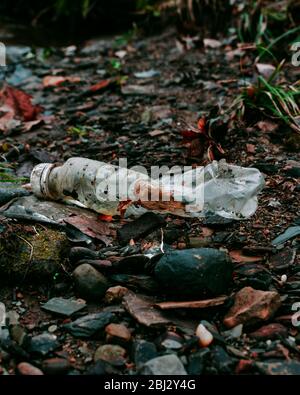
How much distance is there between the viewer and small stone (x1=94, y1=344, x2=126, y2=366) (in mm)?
1790

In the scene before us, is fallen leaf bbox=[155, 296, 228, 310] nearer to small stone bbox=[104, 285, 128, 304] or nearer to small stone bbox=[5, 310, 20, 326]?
small stone bbox=[104, 285, 128, 304]

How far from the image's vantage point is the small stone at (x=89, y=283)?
2072 mm

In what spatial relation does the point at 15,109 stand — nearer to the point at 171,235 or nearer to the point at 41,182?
the point at 41,182

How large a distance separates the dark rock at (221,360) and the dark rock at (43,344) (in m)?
0.53

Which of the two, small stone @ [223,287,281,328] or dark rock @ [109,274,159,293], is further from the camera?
dark rock @ [109,274,159,293]

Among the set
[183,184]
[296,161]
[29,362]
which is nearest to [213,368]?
A: [29,362]

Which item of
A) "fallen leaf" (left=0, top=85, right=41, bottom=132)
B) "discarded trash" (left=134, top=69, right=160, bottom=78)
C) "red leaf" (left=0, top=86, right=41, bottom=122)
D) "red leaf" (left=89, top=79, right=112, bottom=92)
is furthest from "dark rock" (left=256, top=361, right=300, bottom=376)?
"discarded trash" (left=134, top=69, right=160, bottom=78)

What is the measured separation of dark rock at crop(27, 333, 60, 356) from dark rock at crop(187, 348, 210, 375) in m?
0.46

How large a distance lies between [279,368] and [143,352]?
440 millimetres

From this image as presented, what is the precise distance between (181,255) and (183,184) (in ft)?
2.59

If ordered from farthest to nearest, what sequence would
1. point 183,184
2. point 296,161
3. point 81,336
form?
point 296,161 < point 183,184 < point 81,336

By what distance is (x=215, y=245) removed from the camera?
238cm
